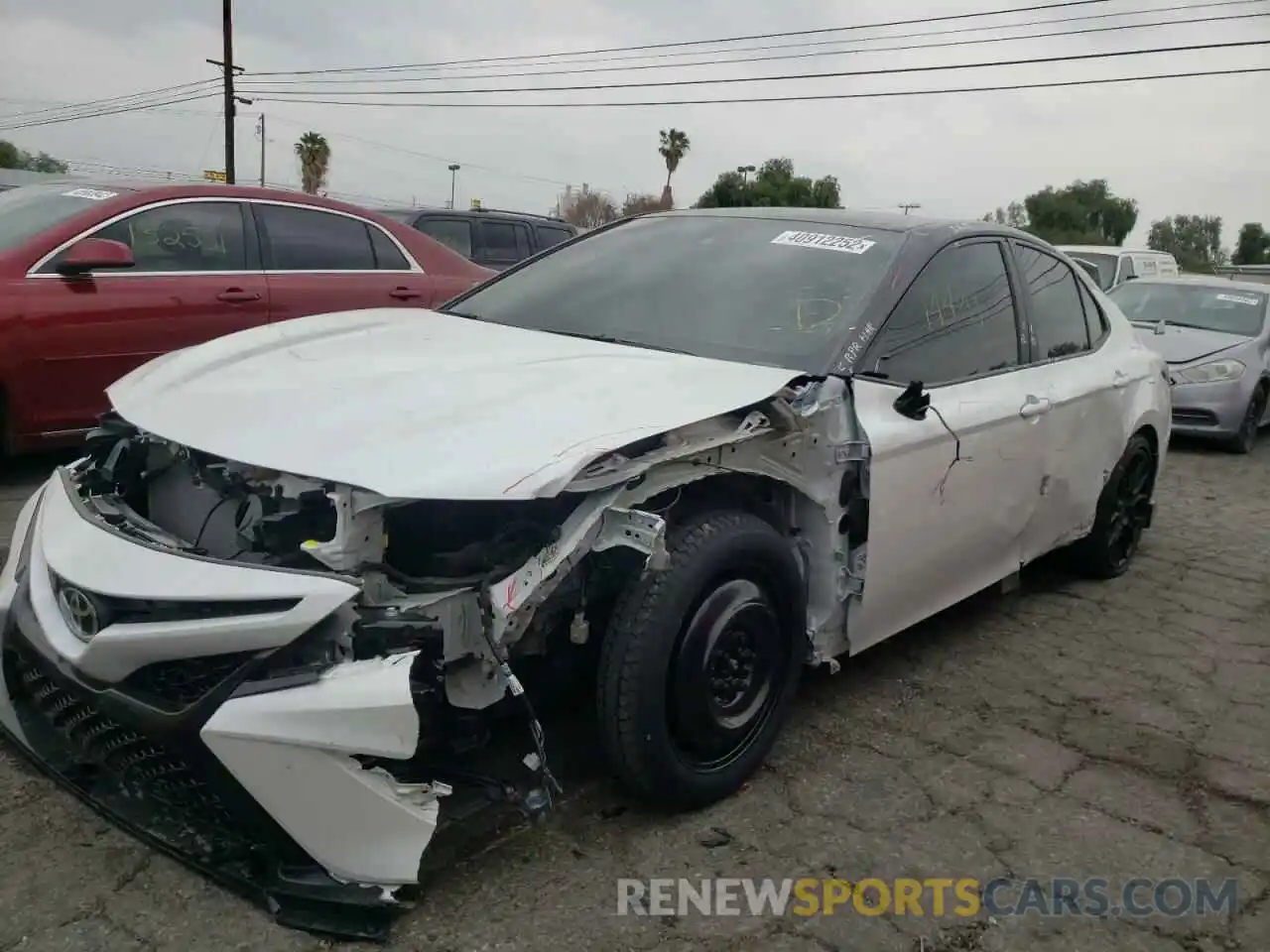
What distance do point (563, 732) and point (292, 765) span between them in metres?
1.16

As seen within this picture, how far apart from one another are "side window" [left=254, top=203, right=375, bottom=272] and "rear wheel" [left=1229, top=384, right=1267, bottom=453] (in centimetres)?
734

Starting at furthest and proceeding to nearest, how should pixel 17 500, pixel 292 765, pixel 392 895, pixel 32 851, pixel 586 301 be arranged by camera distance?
pixel 17 500 < pixel 586 301 < pixel 32 851 < pixel 392 895 < pixel 292 765

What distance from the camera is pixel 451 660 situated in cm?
224

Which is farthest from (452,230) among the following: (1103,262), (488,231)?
(1103,262)

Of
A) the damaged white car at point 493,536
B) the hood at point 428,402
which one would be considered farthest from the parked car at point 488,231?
the hood at point 428,402

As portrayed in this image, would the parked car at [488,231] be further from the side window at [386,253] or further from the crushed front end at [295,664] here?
the crushed front end at [295,664]

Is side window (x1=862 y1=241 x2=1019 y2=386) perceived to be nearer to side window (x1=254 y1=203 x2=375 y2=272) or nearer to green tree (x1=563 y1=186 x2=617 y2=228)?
side window (x1=254 y1=203 x2=375 y2=272)

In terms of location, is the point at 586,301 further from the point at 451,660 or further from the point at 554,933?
the point at 554,933

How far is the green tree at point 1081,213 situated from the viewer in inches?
1886

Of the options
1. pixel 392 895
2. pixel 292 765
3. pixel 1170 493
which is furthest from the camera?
pixel 1170 493

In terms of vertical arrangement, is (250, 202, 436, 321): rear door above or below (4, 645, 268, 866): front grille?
above

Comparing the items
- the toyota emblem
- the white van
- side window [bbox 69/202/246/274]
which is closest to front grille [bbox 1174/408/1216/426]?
the white van

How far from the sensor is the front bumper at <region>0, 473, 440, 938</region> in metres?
2.03

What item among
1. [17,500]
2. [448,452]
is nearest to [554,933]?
[448,452]
